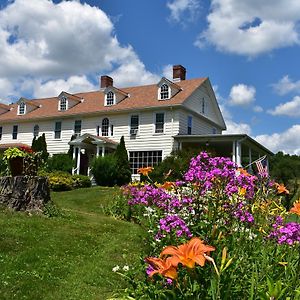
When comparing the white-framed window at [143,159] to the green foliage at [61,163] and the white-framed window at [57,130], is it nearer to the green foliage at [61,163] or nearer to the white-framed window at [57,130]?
the green foliage at [61,163]

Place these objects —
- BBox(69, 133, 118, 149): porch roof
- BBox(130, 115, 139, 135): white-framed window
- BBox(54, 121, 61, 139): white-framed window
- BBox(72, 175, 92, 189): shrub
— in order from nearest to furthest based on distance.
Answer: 1. BBox(72, 175, 92, 189): shrub
2. BBox(69, 133, 118, 149): porch roof
3. BBox(130, 115, 139, 135): white-framed window
4. BBox(54, 121, 61, 139): white-framed window

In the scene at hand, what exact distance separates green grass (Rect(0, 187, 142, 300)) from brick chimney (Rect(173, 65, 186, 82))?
2257cm

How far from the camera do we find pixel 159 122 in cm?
2772

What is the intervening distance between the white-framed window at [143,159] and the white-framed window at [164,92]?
3.69 metres

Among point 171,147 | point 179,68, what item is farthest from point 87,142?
point 179,68

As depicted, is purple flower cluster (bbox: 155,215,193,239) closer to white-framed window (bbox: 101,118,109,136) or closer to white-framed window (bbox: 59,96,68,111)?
white-framed window (bbox: 101,118,109,136)

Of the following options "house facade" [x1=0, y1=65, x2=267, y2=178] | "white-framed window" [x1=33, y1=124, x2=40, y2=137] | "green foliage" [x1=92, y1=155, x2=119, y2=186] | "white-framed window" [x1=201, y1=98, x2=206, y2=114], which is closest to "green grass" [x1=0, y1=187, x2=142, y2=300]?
"green foliage" [x1=92, y1=155, x2=119, y2=186]

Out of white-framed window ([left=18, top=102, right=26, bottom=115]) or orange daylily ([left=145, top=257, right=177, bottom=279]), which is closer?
orange daylily ([left=145, top=257, right=177, bottom=279])

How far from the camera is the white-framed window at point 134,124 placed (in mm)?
28547

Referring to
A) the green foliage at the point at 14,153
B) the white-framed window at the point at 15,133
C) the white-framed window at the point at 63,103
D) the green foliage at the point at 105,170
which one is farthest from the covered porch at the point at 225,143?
the white-framed window at the point at 15,133

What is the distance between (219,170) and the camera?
13.4ft

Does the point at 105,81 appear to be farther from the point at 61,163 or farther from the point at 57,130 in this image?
the point at 61,163

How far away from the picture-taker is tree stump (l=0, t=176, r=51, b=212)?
9.68m

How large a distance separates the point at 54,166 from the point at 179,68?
11688mm
